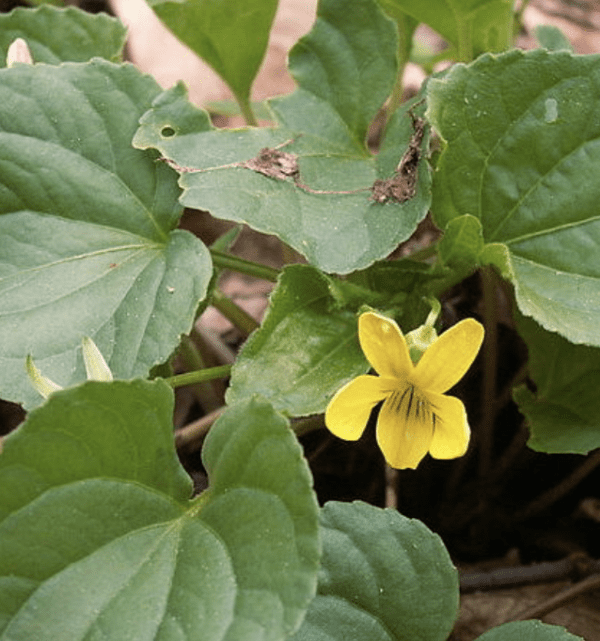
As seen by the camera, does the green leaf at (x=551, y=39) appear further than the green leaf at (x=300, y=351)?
Yes

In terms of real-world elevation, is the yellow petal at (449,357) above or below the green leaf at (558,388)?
above

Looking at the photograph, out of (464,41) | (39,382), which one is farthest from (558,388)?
(39,382)

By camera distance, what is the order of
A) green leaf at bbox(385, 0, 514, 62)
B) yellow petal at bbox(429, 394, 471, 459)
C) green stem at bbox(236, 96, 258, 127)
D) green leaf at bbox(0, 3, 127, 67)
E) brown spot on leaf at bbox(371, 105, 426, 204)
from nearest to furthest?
yellow petal at bbox(429, 394, 471, 459) < brown spot on leaf at bbox(371, 105, 426, 204) < green leaf at bbox(385, 0, 514, 62) < green leaf at bbox(0, 3, 127, 67) < green stem at bbox(236, 96, 258, 127)

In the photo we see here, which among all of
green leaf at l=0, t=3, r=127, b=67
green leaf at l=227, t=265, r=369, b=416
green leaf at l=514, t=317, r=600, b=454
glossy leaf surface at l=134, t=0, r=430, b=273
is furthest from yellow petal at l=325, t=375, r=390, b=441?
green leaf at l=0, t=3, r=127, b=67

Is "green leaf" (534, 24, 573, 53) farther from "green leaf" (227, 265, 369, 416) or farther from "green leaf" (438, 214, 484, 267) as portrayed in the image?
"green leaf" (227, 265, 369, 416)

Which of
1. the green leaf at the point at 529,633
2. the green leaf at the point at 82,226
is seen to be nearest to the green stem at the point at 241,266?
the green leaf at the point at 82,226

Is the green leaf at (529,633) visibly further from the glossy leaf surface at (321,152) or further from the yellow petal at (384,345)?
the glossy leaf surface at (321,152)

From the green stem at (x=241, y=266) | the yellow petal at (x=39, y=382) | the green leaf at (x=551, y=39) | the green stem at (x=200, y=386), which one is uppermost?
the yellow petal at (x=39, y=382)
